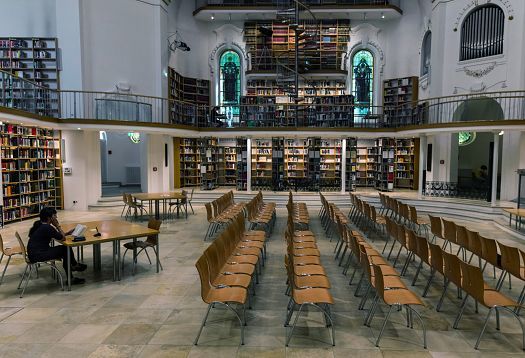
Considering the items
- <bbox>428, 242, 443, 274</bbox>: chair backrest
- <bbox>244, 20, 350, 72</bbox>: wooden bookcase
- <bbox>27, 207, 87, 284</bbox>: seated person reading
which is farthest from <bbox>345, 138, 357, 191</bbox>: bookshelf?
<bbox>27, 207, 87, 284</bbox>: seated person reading

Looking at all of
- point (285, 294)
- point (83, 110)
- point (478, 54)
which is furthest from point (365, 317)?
point (478, 54)

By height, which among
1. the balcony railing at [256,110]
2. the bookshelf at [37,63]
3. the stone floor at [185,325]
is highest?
the bookshelf at [37,63]

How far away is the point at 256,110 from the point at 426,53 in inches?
341

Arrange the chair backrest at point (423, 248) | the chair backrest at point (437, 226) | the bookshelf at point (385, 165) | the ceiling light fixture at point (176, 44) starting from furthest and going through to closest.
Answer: the ceiling light fixture at point (176, 44) → the bookshelf at point (385, 165) → the chair backrest at point (437, 226) → the chair backrest at point (423, 248)

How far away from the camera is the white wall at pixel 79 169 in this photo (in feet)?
43.9

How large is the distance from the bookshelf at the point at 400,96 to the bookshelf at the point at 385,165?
1.13m

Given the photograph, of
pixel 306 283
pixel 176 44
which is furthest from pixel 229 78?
pixel 306 283

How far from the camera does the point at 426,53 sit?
17984mm

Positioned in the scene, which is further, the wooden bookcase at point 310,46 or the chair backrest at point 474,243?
the wooden bookcase at point 310,46

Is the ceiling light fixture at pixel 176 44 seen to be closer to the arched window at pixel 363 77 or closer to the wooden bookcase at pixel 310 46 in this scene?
the wooden bookcase at pixel 310 46

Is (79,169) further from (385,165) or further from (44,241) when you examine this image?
(385,165)

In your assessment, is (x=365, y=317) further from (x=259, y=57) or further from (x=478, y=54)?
(x=259, y=57)

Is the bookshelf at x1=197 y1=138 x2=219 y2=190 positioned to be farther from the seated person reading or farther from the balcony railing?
the seated person reading

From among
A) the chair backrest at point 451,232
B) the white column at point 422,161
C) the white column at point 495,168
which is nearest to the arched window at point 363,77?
the white column at point 422,161
